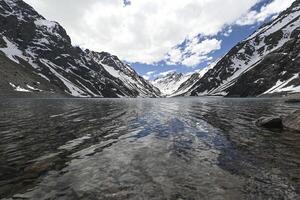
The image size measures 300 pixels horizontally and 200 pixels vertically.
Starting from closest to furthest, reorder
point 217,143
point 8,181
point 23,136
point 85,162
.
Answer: point 8,181
point 85,162
point 217,143
point 23,136

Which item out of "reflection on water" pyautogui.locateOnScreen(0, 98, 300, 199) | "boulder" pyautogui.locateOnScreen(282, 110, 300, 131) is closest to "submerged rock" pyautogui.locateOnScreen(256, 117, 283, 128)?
"boulder" pyautogui.locateOnScreen(282, 110, 300, 131)

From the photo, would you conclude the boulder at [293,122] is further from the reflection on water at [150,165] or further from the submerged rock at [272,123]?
the reflection on water at [150,165]

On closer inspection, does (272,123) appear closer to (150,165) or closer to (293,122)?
(293,122)

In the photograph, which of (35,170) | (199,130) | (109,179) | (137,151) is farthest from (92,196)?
(199,130)

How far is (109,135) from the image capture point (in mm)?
32781

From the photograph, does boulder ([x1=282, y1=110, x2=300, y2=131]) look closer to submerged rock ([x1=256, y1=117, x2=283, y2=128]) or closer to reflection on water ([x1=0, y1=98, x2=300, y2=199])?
submerged rock ([x1=256, y1=117, x2=283, y2=128])

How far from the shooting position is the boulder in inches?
1348

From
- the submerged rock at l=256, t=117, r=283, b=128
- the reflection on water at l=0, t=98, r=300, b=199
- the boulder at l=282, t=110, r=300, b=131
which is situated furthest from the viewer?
the submerged rock at l=256, t=117, r=283, b=128

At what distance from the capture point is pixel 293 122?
35.5 metres

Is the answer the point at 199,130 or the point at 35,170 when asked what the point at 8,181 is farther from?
the point at 199,130

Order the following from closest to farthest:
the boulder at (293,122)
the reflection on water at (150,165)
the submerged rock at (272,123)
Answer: the reflection on water at (150,165)
the boulder at (293,122)
the submerged rock at (272,123)

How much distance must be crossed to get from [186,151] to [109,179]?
29.6 ft

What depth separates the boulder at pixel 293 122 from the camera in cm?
3425

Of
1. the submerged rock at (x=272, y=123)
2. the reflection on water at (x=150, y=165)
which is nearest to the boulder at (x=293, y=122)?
the submerged rock at (x=272, y=123)
